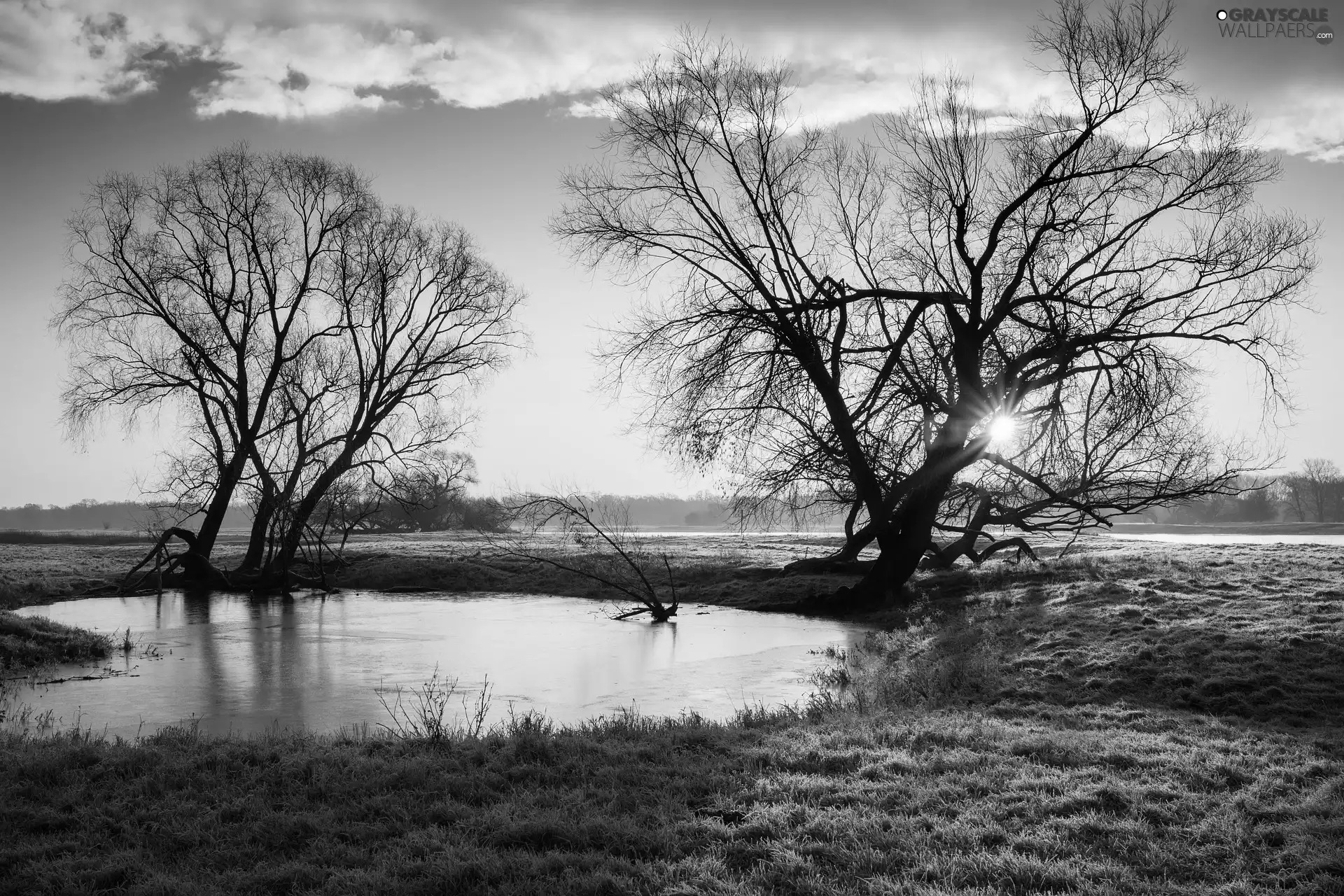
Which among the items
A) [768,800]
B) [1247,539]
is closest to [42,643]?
[768,800]

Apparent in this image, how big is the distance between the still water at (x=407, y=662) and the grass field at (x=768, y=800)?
5.90 ft

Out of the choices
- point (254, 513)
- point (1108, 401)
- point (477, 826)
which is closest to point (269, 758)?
point (477, 826)

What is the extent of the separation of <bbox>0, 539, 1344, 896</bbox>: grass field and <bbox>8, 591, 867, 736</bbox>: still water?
5.90 feet

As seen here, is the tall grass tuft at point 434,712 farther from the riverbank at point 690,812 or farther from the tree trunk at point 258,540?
the tree trunk at point 258,540

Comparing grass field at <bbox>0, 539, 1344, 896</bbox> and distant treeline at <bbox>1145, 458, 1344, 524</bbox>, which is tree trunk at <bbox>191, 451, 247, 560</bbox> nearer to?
grass field at <bbox>0, 539, 1344, 896</bbox>

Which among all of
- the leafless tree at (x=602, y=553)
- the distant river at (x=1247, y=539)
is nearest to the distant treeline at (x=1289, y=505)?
the distant river at (x=1247, y=539)

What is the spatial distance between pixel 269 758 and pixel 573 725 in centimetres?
328

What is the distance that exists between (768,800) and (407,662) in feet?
32.1

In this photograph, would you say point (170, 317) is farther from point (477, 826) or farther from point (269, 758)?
point (477, 826)

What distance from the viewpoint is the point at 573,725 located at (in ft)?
31.6

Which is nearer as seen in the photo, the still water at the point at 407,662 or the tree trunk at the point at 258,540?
the still water at the point at 407,662

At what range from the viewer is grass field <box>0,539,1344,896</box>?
4.96m

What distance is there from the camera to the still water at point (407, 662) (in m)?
10.9

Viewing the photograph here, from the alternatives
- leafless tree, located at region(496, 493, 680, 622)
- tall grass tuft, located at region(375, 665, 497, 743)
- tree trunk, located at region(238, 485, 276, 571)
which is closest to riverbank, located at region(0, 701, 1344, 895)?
tall grass tuft, located at region(375, 665, 497, 743)
